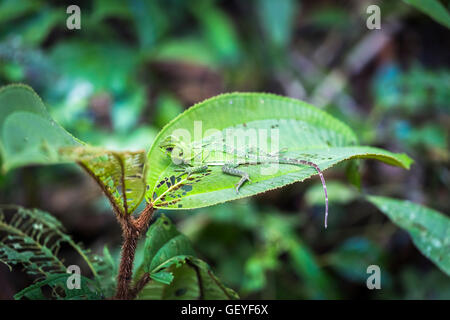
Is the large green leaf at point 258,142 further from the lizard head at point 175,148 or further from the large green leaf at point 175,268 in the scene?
the large green leaf at point 175,268

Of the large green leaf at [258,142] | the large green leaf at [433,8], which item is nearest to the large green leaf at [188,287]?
the large green leaf at [258,142]

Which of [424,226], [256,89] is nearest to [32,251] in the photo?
[424,226]

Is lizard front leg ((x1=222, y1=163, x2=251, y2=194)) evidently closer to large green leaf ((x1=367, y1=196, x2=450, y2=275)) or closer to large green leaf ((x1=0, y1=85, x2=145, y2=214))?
large green leaf ((x1=0, y1=85, x2=145, y2=214))

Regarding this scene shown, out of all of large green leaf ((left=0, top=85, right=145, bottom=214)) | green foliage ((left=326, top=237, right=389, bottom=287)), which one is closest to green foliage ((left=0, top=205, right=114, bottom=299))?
large green leaf ((left=0, top=85, right=145, bottom=214))

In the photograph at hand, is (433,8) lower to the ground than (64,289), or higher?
higher

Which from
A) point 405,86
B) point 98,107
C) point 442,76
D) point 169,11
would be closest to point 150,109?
point 98,107

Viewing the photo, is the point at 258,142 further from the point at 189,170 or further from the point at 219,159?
the point at 189,170
